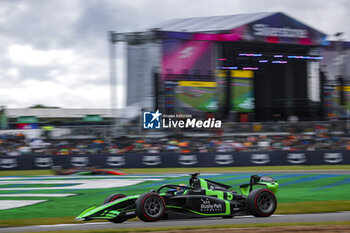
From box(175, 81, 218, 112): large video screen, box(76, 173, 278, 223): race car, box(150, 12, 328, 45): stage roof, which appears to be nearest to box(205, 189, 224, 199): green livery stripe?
box(76, 173, 278, 223): race car

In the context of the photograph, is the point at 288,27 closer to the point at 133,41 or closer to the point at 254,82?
the point at 254,82

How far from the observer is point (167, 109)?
89.8 feet

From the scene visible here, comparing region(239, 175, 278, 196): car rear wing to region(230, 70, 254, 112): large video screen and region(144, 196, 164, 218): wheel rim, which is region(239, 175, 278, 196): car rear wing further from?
region(230, 70, 254, 112): large video screen

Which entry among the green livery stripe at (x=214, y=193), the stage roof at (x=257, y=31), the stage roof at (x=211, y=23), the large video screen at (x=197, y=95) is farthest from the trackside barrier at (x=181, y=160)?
the green livery stripe at (x=214, y=193)

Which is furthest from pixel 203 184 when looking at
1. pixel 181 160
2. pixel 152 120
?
pixel 152 120

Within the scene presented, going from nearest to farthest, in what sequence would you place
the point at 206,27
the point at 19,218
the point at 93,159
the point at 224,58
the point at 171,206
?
the point at 171,206 < the point at 19,218 < the point at 93,159 < the point at 224,58 < the point at 206,27

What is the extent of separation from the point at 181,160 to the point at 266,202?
15.4m

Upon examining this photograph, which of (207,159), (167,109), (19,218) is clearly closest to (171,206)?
(19,218)

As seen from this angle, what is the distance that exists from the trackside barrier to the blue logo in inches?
145

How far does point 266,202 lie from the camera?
893 centimetres

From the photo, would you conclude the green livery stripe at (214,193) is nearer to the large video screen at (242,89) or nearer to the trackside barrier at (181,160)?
the trackside barrier at (181,160)

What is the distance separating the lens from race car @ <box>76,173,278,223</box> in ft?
26.6

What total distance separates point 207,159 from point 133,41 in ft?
31.1

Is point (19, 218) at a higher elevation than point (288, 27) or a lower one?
lower
